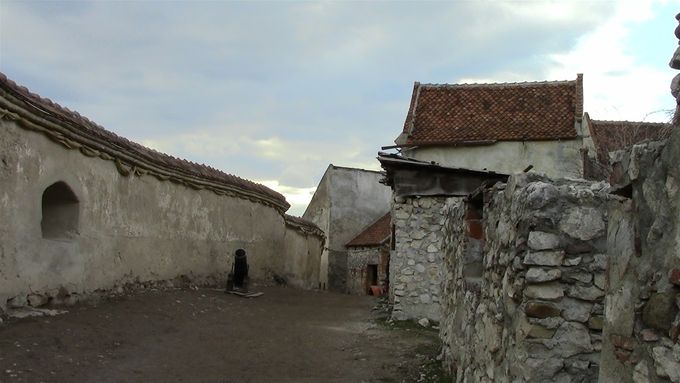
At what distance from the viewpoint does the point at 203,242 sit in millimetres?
13586

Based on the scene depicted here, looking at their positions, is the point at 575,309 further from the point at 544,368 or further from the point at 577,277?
the point at 544,368

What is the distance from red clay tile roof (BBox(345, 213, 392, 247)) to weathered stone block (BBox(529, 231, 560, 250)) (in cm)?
2308

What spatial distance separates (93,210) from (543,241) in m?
7.82

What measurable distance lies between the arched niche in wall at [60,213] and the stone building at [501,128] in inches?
435

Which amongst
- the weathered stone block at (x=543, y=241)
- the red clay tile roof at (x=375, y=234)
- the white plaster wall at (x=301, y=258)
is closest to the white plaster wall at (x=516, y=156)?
the white plaster wall at (x=301, y=258)

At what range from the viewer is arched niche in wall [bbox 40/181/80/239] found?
29.3ft

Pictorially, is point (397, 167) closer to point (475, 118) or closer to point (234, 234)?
point (234, 234)

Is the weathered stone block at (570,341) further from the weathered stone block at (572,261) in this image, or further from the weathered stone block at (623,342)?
the weathered stone block at (623,342)

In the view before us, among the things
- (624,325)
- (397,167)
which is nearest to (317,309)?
(397,167)

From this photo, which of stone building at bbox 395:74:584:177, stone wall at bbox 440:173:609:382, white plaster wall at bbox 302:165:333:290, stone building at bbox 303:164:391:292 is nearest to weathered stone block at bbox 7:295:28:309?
stone wall at bbox 440:173:609:382

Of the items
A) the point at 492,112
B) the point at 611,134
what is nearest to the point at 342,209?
the point at 492,112

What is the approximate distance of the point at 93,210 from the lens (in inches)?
377

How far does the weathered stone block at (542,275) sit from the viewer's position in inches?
136

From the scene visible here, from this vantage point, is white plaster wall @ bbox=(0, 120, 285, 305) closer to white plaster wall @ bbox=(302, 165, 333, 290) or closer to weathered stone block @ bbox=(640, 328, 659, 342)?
weathered stone block @ bbox=(640, 328, 659, 342)
